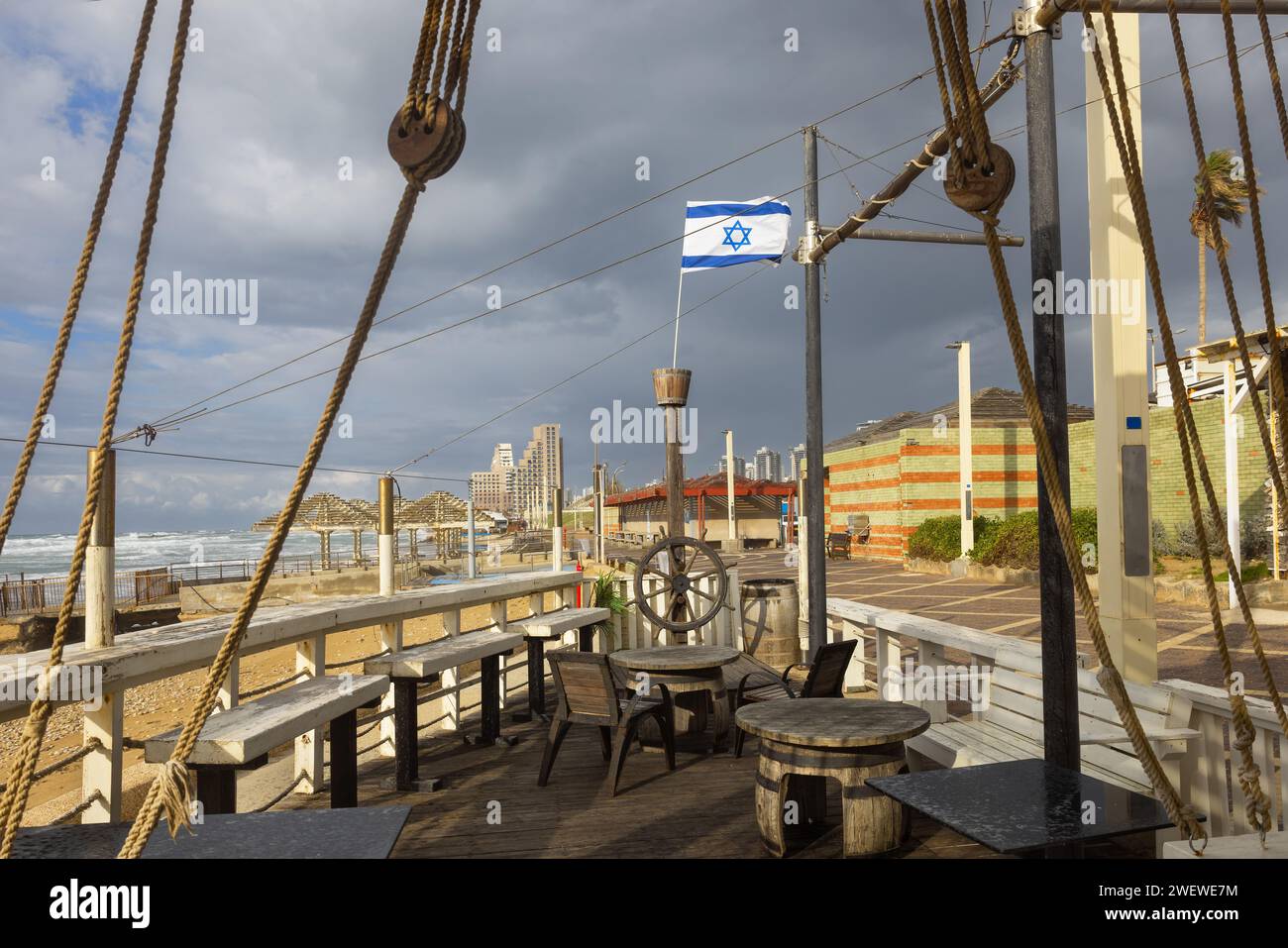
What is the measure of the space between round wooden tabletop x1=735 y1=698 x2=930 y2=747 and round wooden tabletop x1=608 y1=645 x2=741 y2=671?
1219 millimetres

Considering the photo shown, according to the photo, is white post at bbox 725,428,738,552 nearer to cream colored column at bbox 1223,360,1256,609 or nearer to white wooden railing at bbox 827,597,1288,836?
cream colored column at bbox 1223,360,1256,609

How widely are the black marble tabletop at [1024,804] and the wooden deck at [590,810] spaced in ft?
3.54

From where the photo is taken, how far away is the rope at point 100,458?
146 cm

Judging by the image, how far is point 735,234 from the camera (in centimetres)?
890

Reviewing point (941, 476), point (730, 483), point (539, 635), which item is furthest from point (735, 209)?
point (730, 483)

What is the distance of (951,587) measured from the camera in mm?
16625

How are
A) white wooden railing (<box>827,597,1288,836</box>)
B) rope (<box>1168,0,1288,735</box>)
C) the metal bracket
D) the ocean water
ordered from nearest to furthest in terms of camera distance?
rope (<box>1168,0,1288,735</box>) < the metal bracket < white wooden railing (<box>827,597,1288,836</box>) < the ocean water

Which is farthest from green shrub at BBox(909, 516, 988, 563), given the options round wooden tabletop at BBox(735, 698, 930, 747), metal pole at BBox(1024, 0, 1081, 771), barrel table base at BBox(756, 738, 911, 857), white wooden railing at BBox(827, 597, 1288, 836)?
metal pole at BBox(1024, 0, 1081, 771)

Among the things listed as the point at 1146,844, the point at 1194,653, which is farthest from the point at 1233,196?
the point at 1146,844

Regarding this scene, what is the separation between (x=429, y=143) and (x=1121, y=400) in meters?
5.20

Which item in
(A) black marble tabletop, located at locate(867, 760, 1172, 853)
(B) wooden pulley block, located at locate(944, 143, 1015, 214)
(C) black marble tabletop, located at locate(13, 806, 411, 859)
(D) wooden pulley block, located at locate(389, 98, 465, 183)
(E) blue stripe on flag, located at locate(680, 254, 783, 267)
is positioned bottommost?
(A) black marble tabletop, located at locate(867, 760, 1172, 853)

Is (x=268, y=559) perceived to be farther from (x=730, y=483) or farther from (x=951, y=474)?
(x=730, y=483)

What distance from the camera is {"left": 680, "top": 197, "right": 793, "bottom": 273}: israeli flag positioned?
8.83 metres
